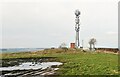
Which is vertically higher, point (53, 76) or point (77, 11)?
point (77, 11)

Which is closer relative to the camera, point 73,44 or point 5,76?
point 5,76

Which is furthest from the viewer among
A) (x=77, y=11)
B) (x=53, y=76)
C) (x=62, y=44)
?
(x=62, y=44)

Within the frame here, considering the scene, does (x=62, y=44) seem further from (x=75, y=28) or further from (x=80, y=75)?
(x=80, y=75)

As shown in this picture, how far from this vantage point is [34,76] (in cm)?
2397

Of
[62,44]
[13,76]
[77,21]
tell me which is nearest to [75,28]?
[77,21]

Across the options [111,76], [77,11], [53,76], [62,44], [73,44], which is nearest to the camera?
[111,76]

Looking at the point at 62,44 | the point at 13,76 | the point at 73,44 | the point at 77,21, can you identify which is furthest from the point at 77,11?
the point at 13,76

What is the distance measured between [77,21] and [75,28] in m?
2.39

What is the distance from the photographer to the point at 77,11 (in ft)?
279

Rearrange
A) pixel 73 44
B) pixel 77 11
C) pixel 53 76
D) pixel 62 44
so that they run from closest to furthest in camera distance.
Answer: pixel 53 76, pixel 77 11, pixel 73 44, pixel 62 44

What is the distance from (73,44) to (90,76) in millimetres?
69156

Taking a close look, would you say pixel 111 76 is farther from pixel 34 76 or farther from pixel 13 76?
pixel 13 76

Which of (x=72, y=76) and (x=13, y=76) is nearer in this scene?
(x=72, y=76)

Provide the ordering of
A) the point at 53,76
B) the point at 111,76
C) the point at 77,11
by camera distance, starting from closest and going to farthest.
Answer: the point at 111,76
the point at 53,76
the point at 77,11
